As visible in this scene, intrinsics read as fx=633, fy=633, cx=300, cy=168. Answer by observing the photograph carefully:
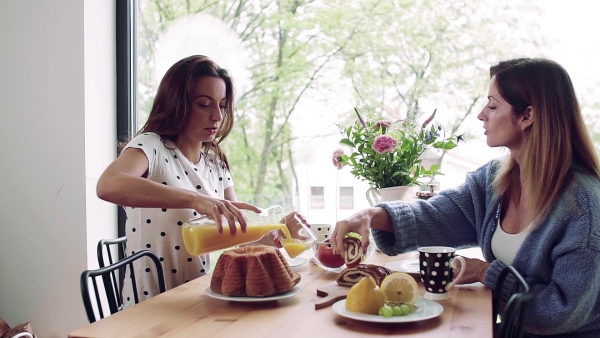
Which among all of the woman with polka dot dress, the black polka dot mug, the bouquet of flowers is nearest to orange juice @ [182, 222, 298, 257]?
the woman with polka dot dress

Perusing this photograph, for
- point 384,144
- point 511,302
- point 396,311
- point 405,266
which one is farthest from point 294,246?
point 511,302

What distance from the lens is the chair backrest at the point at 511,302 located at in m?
1.06

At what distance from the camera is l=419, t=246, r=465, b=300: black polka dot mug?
1.42 m

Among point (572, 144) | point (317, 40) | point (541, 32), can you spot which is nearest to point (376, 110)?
point (317, 40)

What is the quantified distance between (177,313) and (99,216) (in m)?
1.65

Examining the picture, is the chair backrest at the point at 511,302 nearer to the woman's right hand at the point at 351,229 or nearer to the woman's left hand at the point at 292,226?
the woman's right hand at the point at 351,229

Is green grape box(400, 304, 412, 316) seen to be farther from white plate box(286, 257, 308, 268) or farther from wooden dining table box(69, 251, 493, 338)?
white plate box(286, 257, 308, 268)

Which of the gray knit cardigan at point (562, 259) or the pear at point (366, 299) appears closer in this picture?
the pear at point (366, 299)

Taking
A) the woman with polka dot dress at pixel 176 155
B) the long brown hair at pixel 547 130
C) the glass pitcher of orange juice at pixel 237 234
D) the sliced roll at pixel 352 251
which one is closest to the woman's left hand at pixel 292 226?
the glass pitcher of orange juice at pixel 237 234

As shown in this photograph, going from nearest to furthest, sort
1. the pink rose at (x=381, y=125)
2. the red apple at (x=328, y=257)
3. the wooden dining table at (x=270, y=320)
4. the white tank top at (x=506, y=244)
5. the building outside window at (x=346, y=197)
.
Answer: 1. the wooden dining table at (x=270, y=320)
2. the white tank top at (x=506, y=244)
3. the red apple at (x=328, y=257)
4. the pink rose at (x=381, y=125)
5. the building outside window at (x=346, y=197)

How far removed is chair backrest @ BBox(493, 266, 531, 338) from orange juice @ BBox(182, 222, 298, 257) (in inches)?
20.6

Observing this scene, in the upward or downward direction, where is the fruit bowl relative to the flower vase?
downward

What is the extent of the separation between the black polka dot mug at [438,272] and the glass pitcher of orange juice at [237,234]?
333 mm

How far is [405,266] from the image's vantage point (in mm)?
1764
